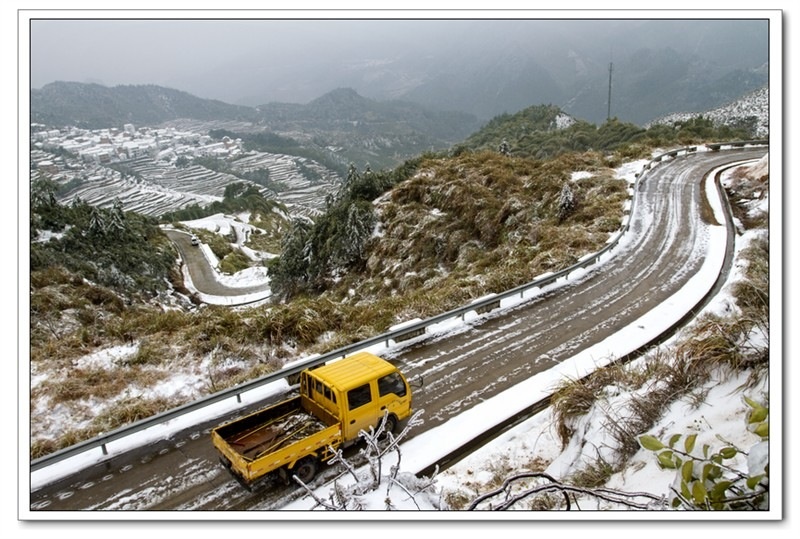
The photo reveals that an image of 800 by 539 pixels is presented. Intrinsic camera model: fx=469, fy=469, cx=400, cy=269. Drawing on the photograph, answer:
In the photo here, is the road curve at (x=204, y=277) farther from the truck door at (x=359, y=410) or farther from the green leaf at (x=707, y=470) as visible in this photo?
the green leaf at (x=707, y=470)

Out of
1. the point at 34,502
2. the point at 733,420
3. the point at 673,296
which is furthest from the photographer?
the point at 673,296

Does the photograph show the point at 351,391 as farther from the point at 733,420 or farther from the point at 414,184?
the point at 414,184

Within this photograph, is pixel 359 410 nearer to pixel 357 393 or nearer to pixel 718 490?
pixel 357 393

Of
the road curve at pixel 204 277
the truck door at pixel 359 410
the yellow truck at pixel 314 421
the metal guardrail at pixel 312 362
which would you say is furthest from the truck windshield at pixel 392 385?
the road curve at pixel 204 277

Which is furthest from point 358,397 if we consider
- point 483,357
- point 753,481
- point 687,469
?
point 753,481

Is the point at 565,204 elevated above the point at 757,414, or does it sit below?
above
